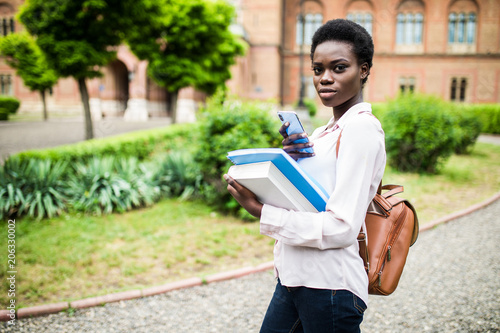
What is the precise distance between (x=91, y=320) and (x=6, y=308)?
0.94 meters

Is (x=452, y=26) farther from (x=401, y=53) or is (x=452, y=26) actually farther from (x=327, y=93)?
(x=327, y=93)

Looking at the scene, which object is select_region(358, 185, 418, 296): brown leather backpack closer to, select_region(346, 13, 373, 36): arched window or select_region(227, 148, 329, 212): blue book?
select_region(227, 148, 329, 212): blue book

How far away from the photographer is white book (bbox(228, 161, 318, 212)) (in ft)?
3.91

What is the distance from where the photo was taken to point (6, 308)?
3436 mm

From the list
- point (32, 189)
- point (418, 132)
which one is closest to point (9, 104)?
point (32, 189)

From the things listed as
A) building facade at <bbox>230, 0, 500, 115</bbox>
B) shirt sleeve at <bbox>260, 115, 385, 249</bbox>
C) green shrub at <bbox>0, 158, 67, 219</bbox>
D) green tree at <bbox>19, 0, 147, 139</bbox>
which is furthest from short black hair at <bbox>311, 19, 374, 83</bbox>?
building facade at <bbox>230, 0, 500, 115</bbox>

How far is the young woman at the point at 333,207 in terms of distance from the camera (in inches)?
45.8

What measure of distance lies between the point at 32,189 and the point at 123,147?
2.71 metres

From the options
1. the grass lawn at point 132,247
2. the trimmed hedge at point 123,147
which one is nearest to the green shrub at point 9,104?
the trimmed hedge at point 123,147

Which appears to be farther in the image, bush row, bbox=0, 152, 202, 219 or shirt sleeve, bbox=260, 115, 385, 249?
bush row, bbox=0, 152, 202, 219

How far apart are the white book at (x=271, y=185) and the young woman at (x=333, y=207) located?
3 centimetres

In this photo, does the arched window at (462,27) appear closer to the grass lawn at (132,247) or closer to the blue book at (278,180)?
the grass lawn at (132,247)

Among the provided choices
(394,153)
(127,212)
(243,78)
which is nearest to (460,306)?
(127,212)

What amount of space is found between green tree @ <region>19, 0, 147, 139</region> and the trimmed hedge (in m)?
2.49
